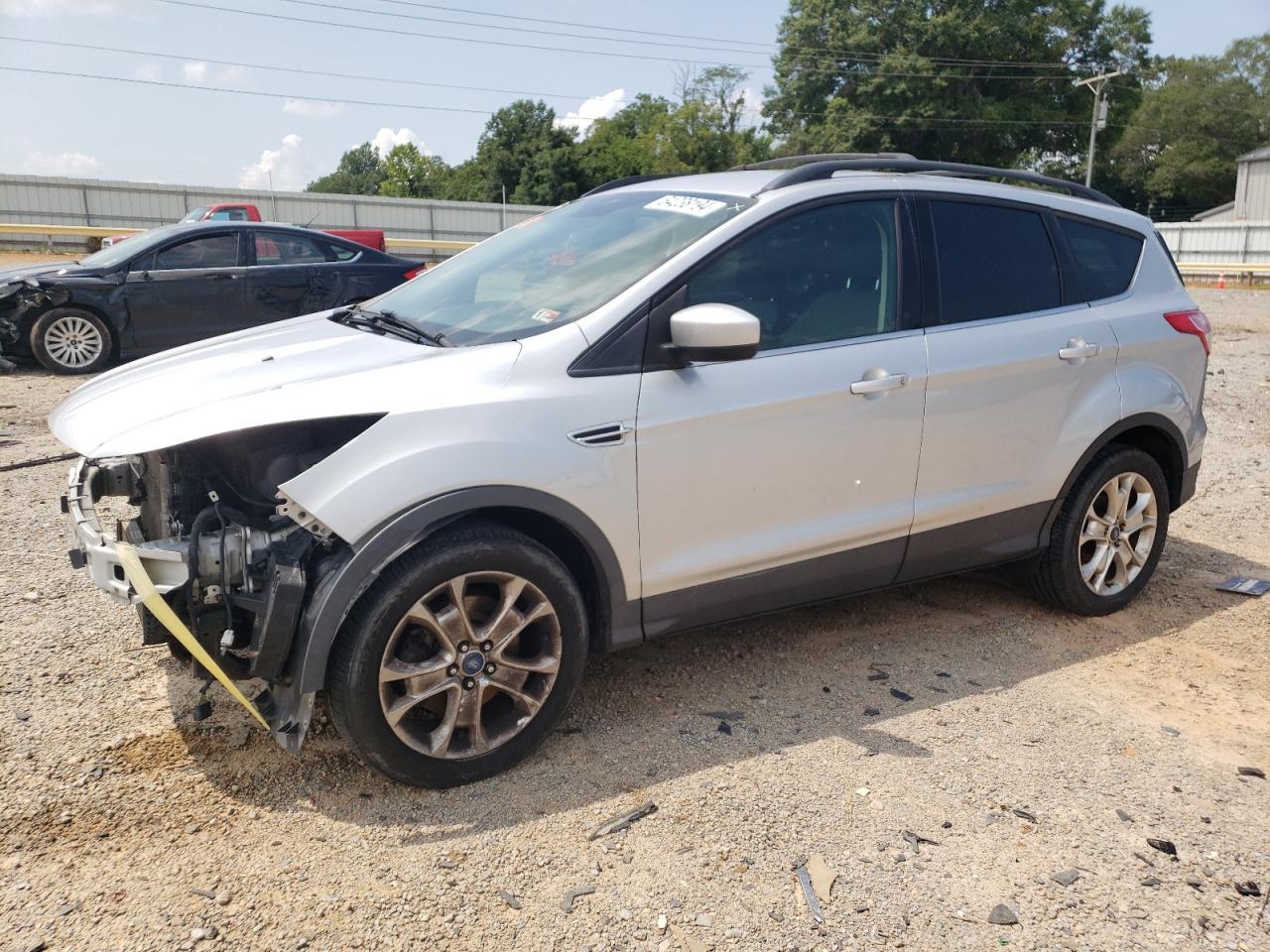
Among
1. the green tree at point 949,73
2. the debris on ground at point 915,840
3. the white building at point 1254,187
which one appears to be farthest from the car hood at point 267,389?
the white building at point 1254,187

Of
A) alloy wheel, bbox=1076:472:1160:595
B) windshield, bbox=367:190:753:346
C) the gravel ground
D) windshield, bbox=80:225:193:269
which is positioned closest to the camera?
the gravel ground

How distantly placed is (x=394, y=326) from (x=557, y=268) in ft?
2.08

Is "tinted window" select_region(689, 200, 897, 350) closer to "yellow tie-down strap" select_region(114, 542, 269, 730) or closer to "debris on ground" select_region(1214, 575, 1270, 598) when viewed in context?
"yellow tie-down strap" select_region(114, 542, 269, 730)

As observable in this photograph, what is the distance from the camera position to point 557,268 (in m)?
3.88

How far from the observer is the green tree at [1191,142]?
223ft

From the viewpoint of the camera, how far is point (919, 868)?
2.96 m

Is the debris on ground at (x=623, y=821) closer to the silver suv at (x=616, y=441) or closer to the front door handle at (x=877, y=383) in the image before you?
the silver suv at (x=616, y=441)

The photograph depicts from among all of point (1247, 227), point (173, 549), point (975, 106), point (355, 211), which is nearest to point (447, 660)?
point (173, 549)

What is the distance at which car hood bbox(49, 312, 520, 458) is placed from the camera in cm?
305

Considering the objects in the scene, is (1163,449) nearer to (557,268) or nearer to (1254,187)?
(557,268)

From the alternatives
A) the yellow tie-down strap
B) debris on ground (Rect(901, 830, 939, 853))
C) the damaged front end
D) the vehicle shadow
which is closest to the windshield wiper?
the damaged front end

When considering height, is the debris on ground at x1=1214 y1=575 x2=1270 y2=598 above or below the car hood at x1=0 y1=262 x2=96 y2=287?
below

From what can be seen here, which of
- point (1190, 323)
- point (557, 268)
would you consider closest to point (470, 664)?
point (557, 268)

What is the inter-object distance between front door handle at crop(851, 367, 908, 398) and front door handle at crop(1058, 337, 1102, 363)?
896mm
